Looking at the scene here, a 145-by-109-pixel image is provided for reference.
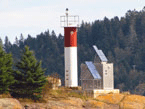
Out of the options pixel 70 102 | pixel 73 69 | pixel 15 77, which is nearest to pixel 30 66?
pixel 15 77

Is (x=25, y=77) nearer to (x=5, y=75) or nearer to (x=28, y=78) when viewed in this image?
(x=28, y=78)

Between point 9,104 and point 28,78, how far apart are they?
327cm

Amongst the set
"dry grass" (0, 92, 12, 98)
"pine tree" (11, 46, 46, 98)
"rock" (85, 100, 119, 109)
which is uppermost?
"pine tree" (11, 46, 46, 98)

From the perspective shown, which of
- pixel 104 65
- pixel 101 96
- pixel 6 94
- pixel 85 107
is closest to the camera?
pixel 6 94

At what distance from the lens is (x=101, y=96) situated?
61500 mm

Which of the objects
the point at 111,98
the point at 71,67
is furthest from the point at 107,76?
the point at 111,98

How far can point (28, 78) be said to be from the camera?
176 feet

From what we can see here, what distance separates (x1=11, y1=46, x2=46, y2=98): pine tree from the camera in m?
53.8

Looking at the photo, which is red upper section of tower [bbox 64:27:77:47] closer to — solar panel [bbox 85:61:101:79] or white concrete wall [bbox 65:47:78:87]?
white concrete wall [bbox 65:47:78:87]

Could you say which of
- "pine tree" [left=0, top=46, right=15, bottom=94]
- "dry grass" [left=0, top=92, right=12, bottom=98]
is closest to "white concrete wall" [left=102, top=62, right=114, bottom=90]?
"pine tree" [left=0, top=46, right=15, bottom=94]

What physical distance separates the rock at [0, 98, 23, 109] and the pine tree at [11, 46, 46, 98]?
166 cm

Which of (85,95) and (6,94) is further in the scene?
(85,95)

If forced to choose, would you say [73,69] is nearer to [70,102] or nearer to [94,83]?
[94,83]

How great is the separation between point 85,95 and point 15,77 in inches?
389
